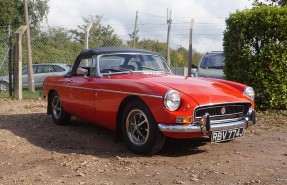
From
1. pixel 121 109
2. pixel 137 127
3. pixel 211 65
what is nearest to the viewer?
pixel 137 127

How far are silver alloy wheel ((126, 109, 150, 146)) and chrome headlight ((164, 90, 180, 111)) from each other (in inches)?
16.5

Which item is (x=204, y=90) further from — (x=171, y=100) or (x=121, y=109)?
(x=121, y=109)

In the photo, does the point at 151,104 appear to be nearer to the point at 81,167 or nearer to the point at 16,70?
the point at 81,167

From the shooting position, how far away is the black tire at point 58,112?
7223 mm

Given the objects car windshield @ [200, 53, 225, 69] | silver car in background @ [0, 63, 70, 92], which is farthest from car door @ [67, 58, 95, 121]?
silver car in background @ [0, 63, 70, 92]

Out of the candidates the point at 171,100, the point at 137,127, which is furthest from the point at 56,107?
the point at 171,100

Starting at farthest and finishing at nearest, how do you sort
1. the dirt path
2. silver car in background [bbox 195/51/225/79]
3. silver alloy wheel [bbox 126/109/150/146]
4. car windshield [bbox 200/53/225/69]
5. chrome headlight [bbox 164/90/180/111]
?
car windshield [bbox 200/53/225/69], silver car in background [bbox 195/51/225/79], silver alloy wheel [bbox 126/109/150/146], chrome headlight [bbox 164/90/180/111], the dirt path

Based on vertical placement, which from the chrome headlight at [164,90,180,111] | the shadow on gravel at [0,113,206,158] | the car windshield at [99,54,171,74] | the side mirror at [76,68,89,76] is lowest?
the shadow on gravel at [0,113,206,158]

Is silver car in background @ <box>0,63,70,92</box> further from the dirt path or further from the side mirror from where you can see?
the side mirror

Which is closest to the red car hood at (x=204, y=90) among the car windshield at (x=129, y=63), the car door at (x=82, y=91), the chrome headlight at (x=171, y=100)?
the chrome headlight at (x=171, y=100)

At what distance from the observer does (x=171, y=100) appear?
480cm

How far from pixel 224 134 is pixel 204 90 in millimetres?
600

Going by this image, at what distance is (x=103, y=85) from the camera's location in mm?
5758

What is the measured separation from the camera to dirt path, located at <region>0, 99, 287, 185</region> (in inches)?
167
